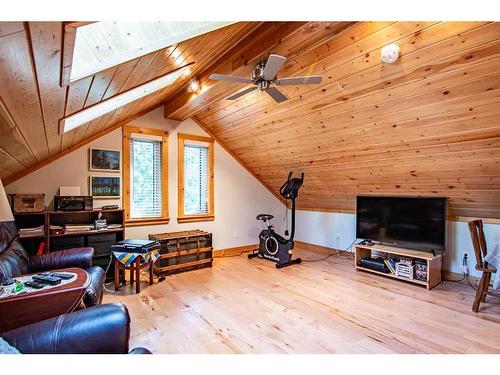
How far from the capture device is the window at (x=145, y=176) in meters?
4.27

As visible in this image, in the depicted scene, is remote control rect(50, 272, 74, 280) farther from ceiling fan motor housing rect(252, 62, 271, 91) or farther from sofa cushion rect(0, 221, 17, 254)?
ceiling fan motor housing rect(252, 62, 271, 91)

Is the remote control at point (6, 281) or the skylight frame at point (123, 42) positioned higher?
the skylight frame at point (123, 42)

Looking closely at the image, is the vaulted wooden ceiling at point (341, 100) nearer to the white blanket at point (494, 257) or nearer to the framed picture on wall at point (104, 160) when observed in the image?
the framed picture on wall at point (104, 160)

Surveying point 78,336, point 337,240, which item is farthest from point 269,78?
point 337,240

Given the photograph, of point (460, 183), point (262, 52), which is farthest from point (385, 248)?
point (262, 52)

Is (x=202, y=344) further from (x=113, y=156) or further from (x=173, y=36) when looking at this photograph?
(x=113, y=156)

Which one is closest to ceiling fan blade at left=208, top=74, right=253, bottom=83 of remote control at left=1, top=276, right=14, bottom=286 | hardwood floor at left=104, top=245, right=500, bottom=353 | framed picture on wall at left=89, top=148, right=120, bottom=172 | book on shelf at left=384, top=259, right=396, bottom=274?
remote control at left=1, top=276, right=14, bottom=286

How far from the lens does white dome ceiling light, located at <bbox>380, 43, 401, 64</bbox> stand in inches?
90.9

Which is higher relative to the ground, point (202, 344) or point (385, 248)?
point (385, 248)

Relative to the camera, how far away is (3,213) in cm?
263

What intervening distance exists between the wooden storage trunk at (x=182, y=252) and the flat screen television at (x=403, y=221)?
254 cm

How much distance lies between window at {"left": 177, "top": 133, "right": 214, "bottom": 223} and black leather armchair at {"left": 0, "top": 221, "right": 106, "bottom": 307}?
207 centimetres

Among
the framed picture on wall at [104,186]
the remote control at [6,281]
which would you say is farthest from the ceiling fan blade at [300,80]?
the framed picture on wall at [104,186]
